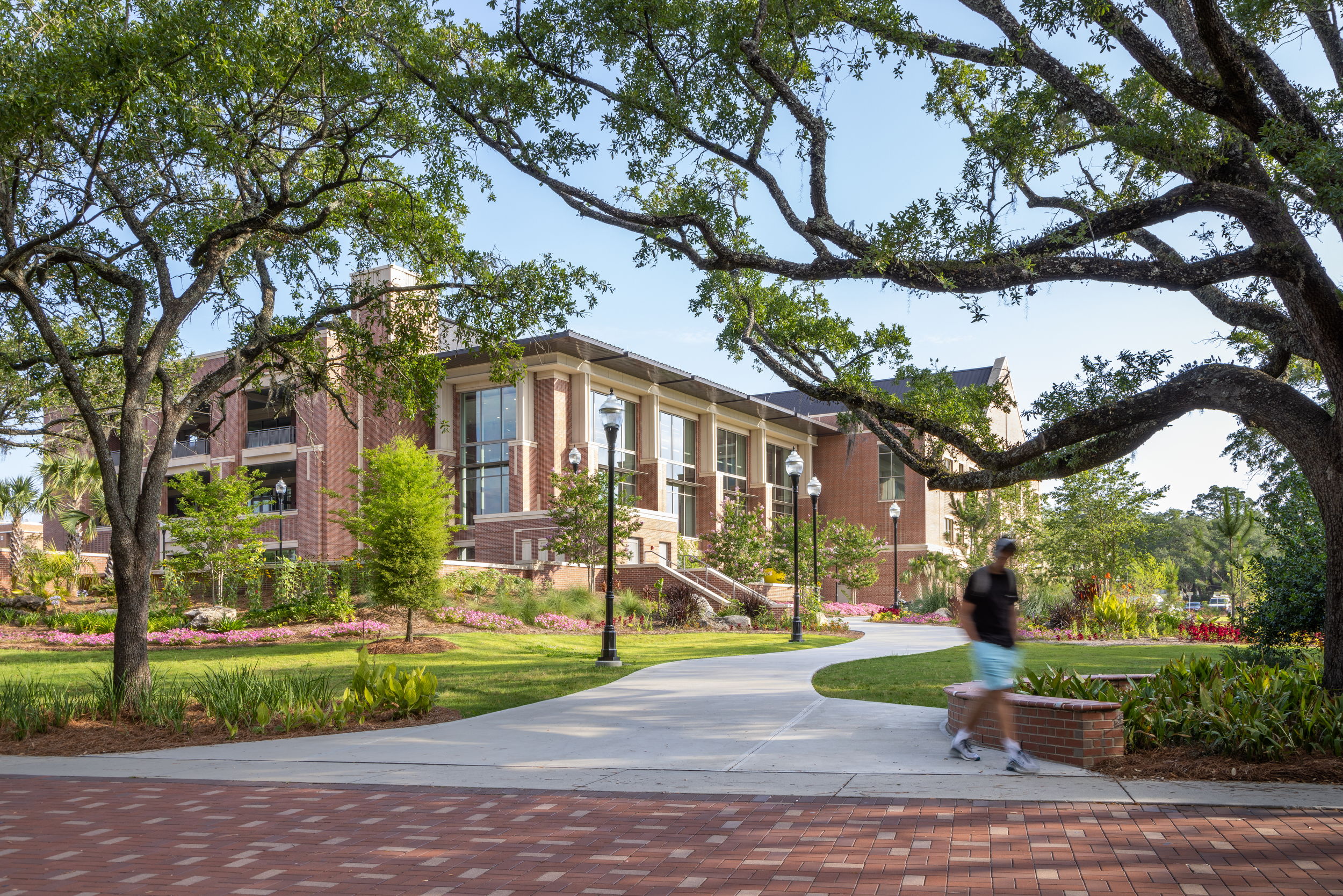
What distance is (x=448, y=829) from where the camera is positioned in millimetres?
5965

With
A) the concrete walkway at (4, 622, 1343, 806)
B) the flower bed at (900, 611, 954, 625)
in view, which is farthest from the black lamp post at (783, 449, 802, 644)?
the flower bed at (900, 611, 954, 625)

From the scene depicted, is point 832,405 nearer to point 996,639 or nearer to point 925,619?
point 925,619

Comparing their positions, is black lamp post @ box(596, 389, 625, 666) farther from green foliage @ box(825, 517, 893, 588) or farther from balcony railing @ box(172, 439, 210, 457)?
balcony railing @ box(172, 439, 210, 457)

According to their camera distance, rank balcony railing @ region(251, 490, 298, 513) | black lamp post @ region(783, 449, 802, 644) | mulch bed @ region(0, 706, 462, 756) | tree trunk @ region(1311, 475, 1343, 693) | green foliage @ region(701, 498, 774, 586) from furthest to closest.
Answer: balcony railing @ region(251, 490, 298, 513) < green foliage @ region(701, 498, 774, 586) < black lamp post @ region(783, 449, 802, 644) < mulch bed @ region(0, 706, 462, 756) < tree trunk @ region(1311, 475, 1343, 693)

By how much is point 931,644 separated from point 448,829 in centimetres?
1709

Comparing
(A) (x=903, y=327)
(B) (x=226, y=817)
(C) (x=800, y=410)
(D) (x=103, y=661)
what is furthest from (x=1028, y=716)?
(C) (x=800, y=410)

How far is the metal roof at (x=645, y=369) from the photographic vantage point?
36000 millimetres

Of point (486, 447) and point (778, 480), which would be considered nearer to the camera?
point (486, 447)

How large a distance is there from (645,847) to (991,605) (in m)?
3.53

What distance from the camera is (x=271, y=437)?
43.5 meters

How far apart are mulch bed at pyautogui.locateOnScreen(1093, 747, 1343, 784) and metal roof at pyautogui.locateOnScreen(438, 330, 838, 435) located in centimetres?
2401

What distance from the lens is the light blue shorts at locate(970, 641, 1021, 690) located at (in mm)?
7398

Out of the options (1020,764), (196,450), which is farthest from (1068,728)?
(196,450)

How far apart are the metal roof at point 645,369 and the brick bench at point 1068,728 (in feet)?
76.4
